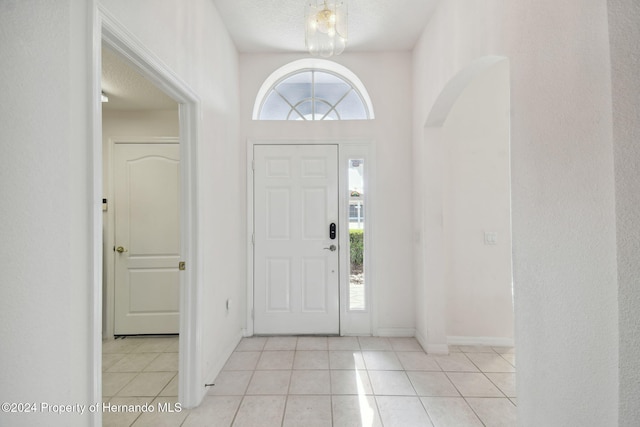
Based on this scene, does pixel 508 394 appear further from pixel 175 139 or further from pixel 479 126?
pixel 175 139

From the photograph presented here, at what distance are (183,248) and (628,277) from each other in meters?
2.13

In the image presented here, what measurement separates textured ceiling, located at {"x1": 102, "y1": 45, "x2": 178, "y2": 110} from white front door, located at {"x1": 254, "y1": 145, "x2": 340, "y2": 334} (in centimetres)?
109

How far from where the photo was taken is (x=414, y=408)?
75.1 inches

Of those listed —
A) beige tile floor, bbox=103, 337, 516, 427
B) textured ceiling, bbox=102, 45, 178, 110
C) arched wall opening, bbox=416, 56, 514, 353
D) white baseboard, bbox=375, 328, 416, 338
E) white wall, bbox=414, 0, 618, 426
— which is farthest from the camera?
white baseboard, bbox=375, 328, 416, 338

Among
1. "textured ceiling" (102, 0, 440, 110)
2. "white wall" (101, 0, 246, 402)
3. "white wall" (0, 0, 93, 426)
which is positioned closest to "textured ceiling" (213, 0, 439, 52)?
"textured ceiling" (102, 0, 440, 110)

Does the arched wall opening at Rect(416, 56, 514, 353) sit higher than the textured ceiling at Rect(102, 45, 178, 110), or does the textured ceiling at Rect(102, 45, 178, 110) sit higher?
the textured ceiling at Rect(102, 45, 178, 110)

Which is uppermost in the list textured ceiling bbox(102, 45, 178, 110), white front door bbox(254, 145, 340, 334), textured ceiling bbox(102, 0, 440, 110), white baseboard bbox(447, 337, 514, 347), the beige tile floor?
textured ceiling bbox(102, 0, 440, 110)

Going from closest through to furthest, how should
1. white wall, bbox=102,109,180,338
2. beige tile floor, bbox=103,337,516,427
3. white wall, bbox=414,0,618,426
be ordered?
1. white wall, bbox=414,0,618,426
2. beige tile floor, bbox=103,337,516,427
3. white wall, bbox=102,109,180,338

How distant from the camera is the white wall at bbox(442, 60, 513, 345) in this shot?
9.21 ft

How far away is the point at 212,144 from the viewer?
90.8 inches

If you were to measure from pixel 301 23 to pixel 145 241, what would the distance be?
2724 mm

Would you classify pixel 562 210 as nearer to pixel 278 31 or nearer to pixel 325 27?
pixel 325 27

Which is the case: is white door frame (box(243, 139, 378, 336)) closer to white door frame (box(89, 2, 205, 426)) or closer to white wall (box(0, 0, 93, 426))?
white door frame (box(89, 2, 205, 426))

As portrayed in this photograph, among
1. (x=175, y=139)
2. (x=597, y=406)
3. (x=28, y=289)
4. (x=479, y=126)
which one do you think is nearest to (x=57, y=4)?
(x=28, y=289)
